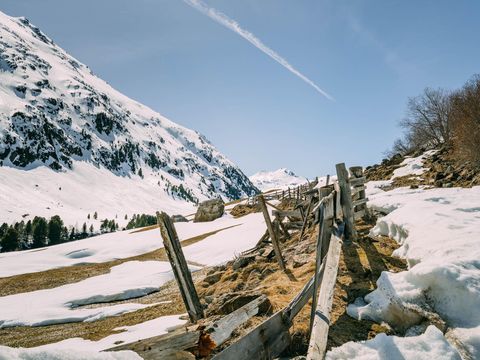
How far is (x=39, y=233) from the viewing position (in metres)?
116

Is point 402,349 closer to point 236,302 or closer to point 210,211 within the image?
point 236,302

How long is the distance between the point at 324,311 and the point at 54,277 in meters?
30.4

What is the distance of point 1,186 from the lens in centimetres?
19575

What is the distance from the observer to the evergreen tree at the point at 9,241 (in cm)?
9356

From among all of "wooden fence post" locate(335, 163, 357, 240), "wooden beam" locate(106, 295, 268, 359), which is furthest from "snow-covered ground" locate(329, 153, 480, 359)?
"wooden fence post" locate(335, 163, 357, 240)

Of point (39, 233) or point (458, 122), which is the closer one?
point (458, 122)

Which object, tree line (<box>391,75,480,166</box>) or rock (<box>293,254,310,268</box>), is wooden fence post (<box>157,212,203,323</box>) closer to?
rock (<box>293,254,310,268</box>)

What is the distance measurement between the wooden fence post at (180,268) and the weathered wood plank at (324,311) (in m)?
3.33

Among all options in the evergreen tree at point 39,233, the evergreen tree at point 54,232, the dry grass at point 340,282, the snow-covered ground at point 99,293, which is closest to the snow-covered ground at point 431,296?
the dry grass at point 340,282

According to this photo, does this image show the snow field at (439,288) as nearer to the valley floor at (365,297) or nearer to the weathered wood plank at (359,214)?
the valley floor at (365,297)

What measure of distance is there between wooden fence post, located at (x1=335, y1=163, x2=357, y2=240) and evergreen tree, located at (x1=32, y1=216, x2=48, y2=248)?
427 ft

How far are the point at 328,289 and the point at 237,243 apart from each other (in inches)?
802

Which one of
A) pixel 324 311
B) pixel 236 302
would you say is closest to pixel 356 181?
pixel 236 302

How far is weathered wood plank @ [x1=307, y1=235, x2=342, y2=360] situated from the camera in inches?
143
